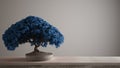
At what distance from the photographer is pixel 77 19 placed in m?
3.01

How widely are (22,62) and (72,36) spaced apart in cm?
149

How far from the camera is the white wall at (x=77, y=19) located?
9.82ft

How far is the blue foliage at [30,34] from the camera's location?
162 cm

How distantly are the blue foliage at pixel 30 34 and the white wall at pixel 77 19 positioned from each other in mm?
1348

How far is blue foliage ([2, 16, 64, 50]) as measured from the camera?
1.62m

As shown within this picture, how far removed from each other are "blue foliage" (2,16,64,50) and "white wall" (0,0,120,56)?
135cm

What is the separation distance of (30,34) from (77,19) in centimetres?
147

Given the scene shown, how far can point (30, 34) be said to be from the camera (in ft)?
5.38

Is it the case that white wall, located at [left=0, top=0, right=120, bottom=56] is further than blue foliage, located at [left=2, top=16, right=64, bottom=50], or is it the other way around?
white wall, located at [left=0, top=0, right=120, bottom=56]

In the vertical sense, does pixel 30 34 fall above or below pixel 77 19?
below

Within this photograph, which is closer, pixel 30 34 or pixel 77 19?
pixel 30 34

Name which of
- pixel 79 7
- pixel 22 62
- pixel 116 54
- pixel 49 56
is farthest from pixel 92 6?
pixel 22 62

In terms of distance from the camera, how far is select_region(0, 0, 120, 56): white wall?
2994mm

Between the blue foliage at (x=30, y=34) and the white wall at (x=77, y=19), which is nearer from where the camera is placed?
the blue foliage at (x=30, y=34)
